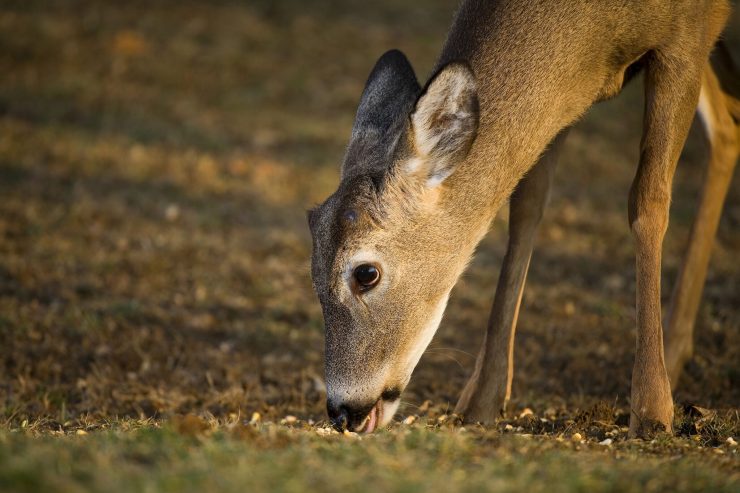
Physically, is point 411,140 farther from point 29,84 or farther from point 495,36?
point 29,84

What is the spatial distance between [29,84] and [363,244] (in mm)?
10076

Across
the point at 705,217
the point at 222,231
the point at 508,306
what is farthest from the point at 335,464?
the point at 222,231

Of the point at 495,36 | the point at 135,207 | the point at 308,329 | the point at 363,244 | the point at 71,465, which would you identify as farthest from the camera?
the point at 135,207

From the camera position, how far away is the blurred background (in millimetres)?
6098

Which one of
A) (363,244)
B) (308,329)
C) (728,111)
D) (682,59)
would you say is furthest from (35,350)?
(728,111)

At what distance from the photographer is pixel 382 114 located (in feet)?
16.2

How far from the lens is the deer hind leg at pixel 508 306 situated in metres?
5.02

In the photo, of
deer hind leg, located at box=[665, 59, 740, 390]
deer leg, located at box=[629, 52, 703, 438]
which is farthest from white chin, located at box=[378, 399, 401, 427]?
deer hind leg, located at box=[665, 59, 740, 390]

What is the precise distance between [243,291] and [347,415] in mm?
3782

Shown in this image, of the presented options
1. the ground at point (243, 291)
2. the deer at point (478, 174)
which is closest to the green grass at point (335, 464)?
the ground at point (243, 291)

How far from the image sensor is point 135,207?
375 inches

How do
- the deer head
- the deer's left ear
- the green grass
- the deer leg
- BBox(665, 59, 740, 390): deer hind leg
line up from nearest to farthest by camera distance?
1. the green grass
2. the deer's left ear
3. the deer head
4. the deer leg
5. BBox(665, 59, 740, 390): deer hind leg

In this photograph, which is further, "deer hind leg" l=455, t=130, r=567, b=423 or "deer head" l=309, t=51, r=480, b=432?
"deer hind leg" l=455, t=130, r=567, b=423

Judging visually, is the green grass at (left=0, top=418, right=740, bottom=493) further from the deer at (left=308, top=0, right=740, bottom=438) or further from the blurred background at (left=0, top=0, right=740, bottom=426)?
the blurred background at (left=0, top=0, right=740, bottom=426)
